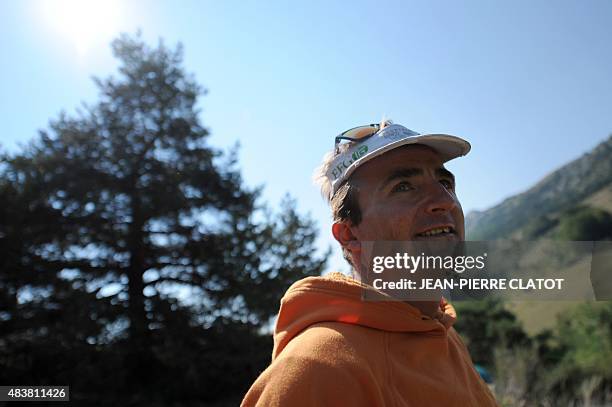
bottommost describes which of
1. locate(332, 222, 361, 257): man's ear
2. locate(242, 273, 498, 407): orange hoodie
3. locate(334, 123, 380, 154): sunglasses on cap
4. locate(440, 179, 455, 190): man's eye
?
locate(242, 273, 498, 407): orange hoodie

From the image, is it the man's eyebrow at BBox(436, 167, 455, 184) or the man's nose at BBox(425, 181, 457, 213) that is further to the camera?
the man's eyebrow at BBox(436, 167, 455, 184)

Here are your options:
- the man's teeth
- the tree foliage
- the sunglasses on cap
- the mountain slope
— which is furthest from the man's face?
the tree foliage

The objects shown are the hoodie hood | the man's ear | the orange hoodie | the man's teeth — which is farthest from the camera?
the man's ear

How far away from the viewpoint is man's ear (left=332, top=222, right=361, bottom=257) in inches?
75.5

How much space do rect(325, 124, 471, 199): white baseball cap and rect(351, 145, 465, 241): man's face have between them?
41 millimetres

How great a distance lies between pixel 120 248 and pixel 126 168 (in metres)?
2.49

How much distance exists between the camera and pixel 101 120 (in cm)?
1600

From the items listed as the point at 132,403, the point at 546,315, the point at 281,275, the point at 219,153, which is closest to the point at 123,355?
the point at 132,403

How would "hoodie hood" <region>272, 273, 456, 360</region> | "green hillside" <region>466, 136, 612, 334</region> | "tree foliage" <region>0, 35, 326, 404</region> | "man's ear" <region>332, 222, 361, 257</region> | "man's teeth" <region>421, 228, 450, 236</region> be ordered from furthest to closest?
"tree foliage" <region>0, 35, 326, 404</region> < "green hillside" <region>466, 136, 612, 334</region> < "man's ear" <region>332, 222, 361, 257</region> < "man's teeth" <region>421, 228, 450, 236</region> < "hoodie hood" <region>272, 273, 456, 360</region>

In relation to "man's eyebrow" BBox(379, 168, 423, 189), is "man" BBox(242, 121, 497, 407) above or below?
below

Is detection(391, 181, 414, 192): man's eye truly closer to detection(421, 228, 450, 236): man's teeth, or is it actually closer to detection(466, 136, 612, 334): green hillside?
detection(421, 228, 450, 236): man's teeth

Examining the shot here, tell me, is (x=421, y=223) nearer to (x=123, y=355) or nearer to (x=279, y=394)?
(x=279, y=394)

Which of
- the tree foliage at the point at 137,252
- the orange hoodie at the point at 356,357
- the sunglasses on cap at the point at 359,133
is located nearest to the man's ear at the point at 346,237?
the orange hoodie at the point at 356,357

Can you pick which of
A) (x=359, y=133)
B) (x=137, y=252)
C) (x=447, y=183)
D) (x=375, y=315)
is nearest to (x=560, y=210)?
(x=447, y=183)
